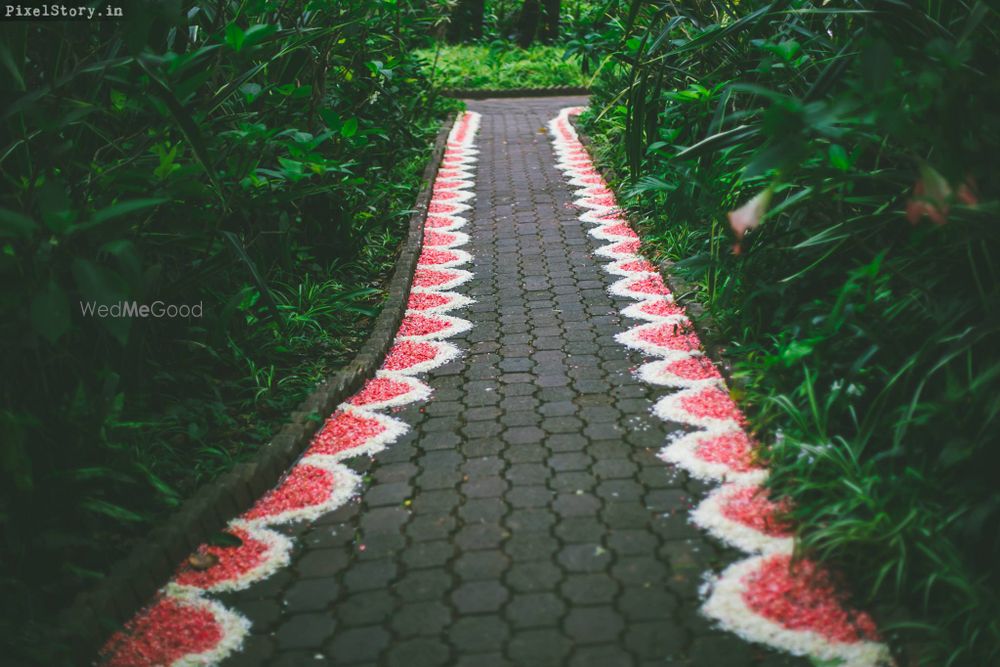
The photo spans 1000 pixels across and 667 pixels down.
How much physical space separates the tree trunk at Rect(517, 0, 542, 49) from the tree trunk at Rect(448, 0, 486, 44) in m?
1.04

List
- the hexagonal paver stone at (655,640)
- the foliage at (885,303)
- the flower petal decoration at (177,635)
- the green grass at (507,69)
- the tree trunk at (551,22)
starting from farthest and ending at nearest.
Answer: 1. the tree trunk at (551,22)
2. the green grass at (507,69)
3. the flower petal decoration at (177,635)
4. the hexagonal paver stone at (655,640)
5. the foliage at (885,303)

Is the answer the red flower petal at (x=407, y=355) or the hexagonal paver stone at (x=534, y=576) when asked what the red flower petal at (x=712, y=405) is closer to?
the hexagonal paver stone at (x=534, y=576)

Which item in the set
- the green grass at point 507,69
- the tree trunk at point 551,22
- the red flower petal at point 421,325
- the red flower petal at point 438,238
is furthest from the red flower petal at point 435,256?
the tree trunk at point 551,22

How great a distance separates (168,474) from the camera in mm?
3072

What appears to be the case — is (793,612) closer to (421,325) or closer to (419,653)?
(419,653)

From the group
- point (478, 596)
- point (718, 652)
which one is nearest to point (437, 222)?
point (478, 596)

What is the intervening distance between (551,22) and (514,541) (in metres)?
14.8

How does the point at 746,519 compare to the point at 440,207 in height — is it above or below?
below

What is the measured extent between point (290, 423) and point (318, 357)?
2.20 ft

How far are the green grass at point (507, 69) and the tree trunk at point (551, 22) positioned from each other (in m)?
0.90

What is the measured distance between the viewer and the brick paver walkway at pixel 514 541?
240cm

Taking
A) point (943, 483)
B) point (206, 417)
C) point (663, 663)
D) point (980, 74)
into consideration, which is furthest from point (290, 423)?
point (980, 74)

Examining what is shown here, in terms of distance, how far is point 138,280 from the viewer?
2.22 metres

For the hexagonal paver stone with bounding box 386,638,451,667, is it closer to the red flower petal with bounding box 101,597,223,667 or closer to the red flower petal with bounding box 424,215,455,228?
the red flower petal with bounding box 101,597,223,667
